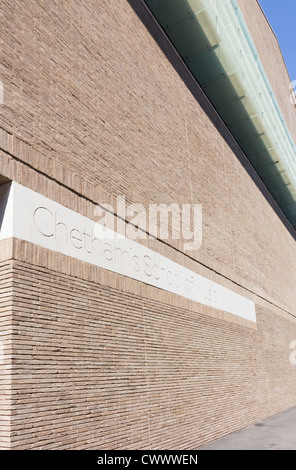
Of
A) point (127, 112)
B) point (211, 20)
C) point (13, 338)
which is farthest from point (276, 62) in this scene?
point (13, 338)

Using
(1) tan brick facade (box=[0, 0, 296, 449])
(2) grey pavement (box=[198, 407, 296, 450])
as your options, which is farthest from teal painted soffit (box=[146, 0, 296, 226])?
(2) grey pavement (box=[198, 407, 296, 450])

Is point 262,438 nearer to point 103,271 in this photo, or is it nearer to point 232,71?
point 103,271

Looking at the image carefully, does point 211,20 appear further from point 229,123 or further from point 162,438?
point 162,438

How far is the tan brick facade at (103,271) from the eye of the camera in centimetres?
597

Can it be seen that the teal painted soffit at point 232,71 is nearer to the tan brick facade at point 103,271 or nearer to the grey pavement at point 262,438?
the tan brick facade at point 103,271

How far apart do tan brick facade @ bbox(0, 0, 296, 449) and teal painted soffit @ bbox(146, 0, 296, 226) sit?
4.68 ft

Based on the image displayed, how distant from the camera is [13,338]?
5.57 meters

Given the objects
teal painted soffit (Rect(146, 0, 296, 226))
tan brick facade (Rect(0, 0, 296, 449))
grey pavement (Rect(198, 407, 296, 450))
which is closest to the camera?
tan brick facade (Rect(0, 0, 296, 449))

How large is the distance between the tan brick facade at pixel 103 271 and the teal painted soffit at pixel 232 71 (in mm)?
1426

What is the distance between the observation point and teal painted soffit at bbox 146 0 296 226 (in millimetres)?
12820

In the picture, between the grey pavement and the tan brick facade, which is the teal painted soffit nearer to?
the tan brick facade

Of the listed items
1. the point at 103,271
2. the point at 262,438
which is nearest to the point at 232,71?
the point at 103,271

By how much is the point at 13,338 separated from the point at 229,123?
13.8 m

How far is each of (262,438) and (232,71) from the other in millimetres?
10779
